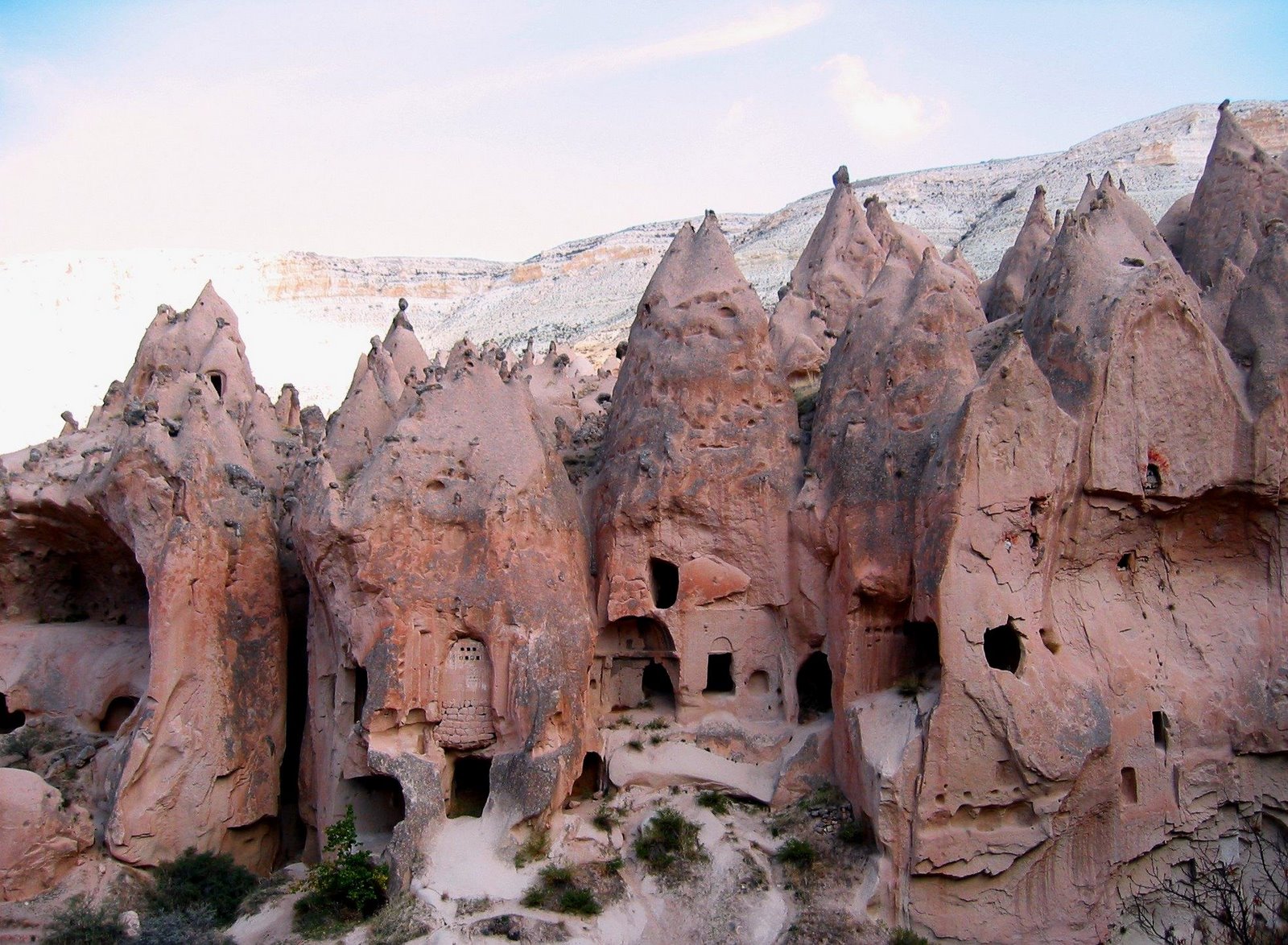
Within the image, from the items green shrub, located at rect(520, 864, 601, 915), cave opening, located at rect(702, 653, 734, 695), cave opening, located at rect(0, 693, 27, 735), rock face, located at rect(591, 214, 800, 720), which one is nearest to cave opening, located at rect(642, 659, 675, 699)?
rock face, located at rect(591, 214, 800, 720)

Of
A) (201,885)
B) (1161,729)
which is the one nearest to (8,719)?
(201,885)

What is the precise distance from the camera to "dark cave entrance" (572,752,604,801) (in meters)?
17.0

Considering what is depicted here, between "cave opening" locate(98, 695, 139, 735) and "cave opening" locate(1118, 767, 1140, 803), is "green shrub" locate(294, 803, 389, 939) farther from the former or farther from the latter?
"cave opening" locate(1118, 767, 1140, 803)

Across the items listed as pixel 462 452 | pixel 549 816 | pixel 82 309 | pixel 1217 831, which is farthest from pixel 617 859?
pixel 82 309

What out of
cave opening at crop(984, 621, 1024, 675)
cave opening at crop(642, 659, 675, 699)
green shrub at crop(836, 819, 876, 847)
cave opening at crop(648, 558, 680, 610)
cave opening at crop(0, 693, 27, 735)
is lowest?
green shrub at crop(836, 819, 876, 847)

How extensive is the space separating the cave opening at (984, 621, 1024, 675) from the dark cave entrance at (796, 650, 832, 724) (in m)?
2.46

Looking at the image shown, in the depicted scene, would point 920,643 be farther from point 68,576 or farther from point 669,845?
point 68,576

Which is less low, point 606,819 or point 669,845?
point 606,819

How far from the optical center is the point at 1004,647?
A: 15.7 meters

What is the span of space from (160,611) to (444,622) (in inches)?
163

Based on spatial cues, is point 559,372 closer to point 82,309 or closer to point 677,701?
point 677,701

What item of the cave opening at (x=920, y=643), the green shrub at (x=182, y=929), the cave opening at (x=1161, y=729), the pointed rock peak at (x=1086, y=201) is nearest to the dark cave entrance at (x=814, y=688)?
the cave opening at (x=920, y=643)

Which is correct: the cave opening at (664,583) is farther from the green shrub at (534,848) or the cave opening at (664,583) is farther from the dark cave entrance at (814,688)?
the green shrub at (534,848)

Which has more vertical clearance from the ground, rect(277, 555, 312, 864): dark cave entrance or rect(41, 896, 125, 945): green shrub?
rect(277, 555, 312, 864): dark cave entrance
